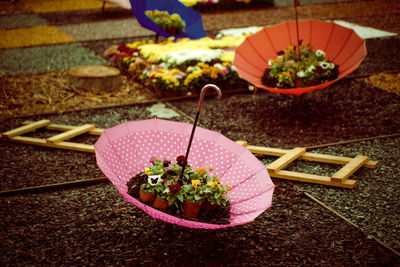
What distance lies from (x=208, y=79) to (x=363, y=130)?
209 centimetres

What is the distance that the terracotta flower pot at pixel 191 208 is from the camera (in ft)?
9.50

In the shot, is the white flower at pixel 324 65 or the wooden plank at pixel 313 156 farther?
the white flower at pixel 324 65

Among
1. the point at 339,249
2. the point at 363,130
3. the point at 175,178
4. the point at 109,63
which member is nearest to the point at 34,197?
the point at 175,178

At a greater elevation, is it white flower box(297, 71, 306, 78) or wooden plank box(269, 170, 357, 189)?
white flower box(297, 71, 306, 78)

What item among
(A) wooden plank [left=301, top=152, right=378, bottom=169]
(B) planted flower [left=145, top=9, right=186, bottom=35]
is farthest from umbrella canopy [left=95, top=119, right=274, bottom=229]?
(B) planted flower [left=145, top=9, right=186, bottom=35]

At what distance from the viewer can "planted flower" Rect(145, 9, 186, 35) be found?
7.62 metres

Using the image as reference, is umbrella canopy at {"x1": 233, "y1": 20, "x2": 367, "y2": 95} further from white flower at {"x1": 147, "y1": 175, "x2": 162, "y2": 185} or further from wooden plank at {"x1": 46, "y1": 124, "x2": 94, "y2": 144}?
white flower at {"x1": 147, "y1": 175, "x2": 162, "y2": 185}

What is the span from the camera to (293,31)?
218 inches

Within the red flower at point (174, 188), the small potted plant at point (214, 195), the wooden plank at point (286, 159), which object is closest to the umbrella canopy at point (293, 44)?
the wooden plank at point (286, 159)

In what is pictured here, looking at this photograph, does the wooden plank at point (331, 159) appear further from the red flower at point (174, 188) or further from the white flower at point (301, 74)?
the red flower at point (174, 188)

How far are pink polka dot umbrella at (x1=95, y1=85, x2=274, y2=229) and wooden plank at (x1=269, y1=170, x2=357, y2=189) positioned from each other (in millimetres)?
884

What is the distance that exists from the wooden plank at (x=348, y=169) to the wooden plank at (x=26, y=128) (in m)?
3.05

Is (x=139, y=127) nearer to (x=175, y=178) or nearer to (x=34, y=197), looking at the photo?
(x=175, y=178)

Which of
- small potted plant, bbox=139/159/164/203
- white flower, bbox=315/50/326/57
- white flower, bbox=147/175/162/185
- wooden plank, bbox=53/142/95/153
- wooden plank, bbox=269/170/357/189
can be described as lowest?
wooden plank, bbox=53/142/95/153
